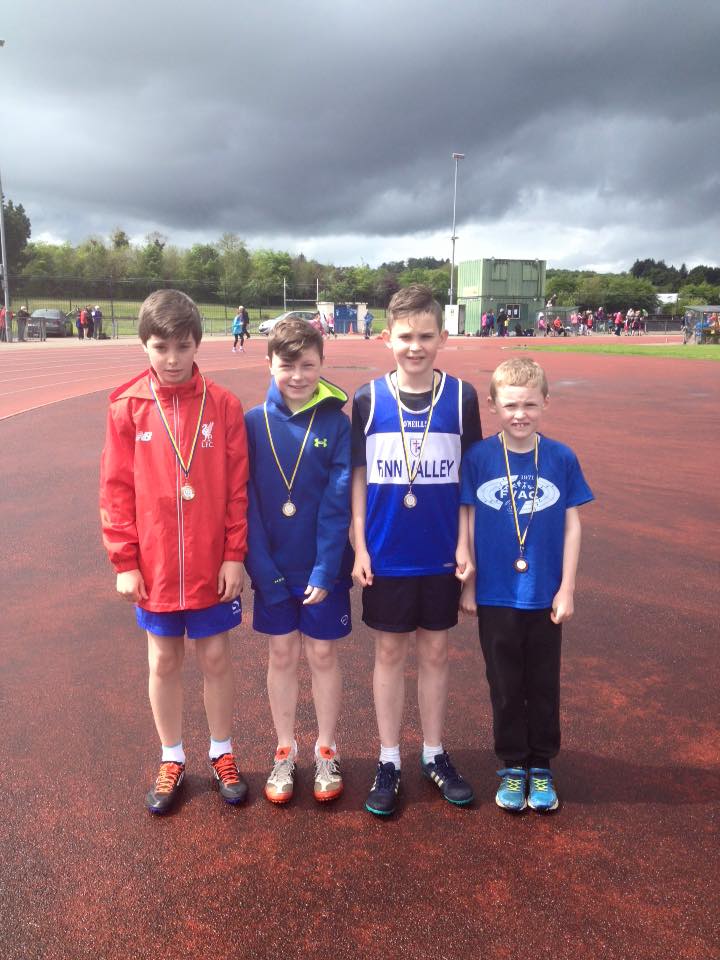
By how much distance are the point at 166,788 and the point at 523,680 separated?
1.44m

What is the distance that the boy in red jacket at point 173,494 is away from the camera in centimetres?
260

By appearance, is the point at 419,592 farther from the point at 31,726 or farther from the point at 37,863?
the point at 31,726

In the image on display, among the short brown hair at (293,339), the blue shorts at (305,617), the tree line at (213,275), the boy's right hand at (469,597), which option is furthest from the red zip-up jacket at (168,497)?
the tree line at (213,275)

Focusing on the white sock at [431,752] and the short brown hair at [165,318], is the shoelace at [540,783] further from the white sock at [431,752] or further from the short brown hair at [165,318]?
the short brown hair at [165,318]

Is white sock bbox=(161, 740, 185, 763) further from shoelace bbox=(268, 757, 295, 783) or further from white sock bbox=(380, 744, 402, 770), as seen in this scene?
white sock bbox=(380, 744, 402, 770)

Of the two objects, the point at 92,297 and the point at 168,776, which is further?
the point at 92,297

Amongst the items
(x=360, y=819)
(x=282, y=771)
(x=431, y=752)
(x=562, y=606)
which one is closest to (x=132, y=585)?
(x=282, y=771)

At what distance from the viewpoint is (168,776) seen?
2.75 m

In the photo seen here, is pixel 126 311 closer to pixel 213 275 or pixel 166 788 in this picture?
pixel 213 275

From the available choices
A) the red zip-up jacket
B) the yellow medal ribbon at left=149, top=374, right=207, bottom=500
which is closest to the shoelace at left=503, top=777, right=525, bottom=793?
the red zip-up jacket

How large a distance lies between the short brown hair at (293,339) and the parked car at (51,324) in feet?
116

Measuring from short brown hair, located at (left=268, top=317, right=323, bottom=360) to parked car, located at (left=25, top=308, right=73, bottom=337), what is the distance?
35.4m

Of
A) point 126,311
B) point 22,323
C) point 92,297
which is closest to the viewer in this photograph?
point 22,323

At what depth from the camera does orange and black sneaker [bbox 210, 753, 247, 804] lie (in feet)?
8.82
